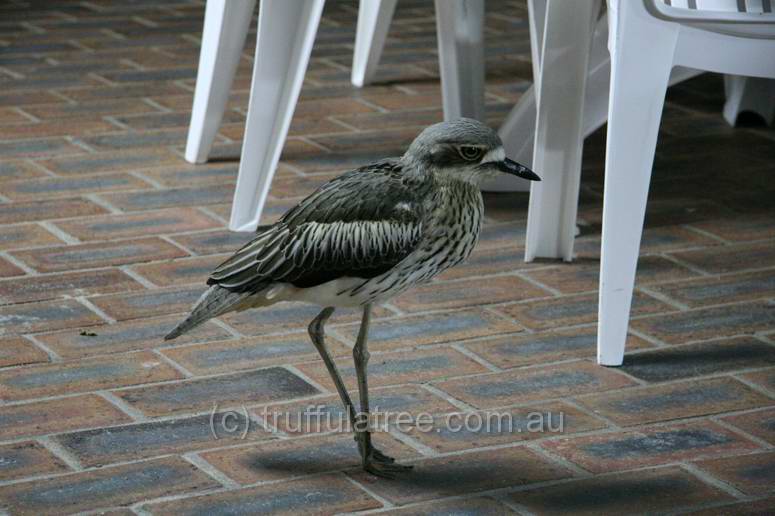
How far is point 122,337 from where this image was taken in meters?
2.88

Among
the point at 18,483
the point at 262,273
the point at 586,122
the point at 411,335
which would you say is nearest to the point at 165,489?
the point at 18,483

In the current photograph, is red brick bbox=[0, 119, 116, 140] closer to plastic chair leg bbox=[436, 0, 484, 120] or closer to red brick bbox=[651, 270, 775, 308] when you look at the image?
plastic chair leg bbox=[436, 0, 484, 120]

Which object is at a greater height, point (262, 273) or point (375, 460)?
point (262, 273)

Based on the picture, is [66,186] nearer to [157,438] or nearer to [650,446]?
[157,438]

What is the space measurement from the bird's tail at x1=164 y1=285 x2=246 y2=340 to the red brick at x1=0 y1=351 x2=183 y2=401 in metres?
0.40

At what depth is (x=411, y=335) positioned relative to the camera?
9.63ft

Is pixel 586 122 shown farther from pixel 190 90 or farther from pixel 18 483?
pixel 18 483

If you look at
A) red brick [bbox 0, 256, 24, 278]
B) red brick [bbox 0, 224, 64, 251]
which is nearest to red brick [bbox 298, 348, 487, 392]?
red brick [bbox 0, 256, 24, 278]

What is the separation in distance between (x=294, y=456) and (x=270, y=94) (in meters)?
1.35

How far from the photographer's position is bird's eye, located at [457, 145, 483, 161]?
2.25m

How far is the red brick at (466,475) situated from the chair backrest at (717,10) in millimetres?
900

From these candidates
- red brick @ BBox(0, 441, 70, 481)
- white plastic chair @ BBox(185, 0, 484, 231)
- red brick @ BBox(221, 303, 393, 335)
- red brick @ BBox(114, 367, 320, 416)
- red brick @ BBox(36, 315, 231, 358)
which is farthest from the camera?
white plastic chair @ BBox(185, 0, 484, 231)

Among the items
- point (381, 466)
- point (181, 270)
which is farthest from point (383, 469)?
point (181, 270)

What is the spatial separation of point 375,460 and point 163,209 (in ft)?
4.87
